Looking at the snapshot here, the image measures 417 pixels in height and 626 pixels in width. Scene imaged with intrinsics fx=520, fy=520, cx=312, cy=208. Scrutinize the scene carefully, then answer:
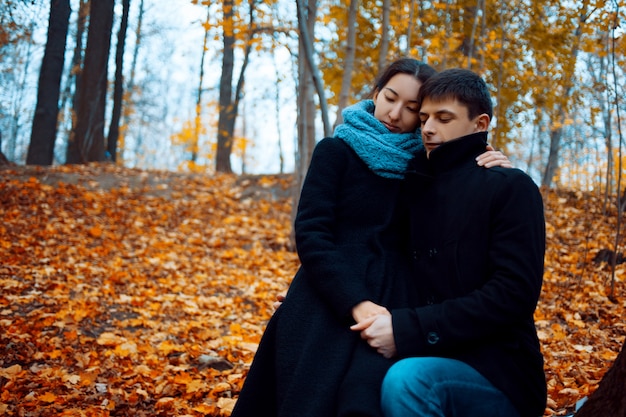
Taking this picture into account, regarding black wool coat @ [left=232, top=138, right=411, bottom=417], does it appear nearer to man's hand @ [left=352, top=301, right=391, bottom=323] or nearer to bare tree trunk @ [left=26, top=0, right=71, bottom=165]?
man's hand @ [left=352, top=301, right=391, bottom=323]

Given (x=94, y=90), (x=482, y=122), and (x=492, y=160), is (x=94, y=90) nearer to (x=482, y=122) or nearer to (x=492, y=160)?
(x=482, y=122)

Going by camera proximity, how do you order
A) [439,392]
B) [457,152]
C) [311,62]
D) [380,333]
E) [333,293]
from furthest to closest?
[311,62], [457,152], [333,293], [380,333], [439,392]

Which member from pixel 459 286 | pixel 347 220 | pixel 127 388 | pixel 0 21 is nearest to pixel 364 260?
pixel 347 220

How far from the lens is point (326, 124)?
4.49 metres

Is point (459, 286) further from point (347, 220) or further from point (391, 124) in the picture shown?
point (391, 124)

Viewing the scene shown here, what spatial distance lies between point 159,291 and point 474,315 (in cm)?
449

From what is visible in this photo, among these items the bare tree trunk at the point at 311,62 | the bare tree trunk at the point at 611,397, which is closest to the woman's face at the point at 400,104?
the bare tree trunk at the point at 611,397

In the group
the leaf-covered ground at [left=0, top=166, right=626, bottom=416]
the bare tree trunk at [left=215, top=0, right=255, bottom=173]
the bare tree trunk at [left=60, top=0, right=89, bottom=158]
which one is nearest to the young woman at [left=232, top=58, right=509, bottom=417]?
the leaf-covered ground at [left=0, top=166, right=626, bottom=416]

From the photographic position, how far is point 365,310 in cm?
175

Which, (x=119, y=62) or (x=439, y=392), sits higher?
(x=119, y=62)

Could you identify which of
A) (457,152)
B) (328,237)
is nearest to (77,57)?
(328,237)

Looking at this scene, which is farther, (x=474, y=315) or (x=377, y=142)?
(x=377, y=142)

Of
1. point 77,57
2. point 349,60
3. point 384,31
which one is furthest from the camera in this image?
point 77,57

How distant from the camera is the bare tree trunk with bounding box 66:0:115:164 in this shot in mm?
10383
